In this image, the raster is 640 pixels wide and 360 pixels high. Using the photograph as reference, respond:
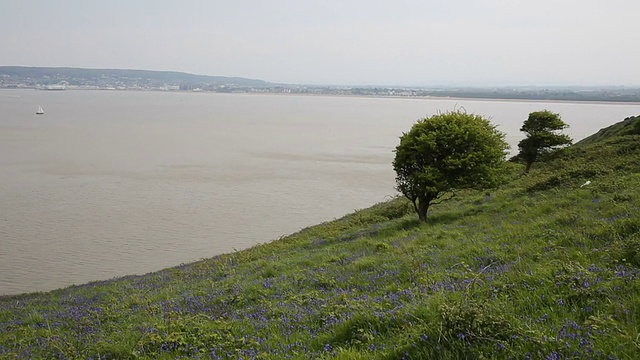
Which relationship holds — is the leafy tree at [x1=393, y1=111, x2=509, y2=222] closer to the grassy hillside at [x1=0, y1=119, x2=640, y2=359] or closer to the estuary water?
the grassy hillside at [x1=0, y1=119, x2=640, y2=359]

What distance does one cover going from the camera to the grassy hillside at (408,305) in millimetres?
4152

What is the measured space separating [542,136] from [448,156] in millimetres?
15164

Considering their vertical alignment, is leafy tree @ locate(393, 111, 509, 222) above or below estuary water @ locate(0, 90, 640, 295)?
above

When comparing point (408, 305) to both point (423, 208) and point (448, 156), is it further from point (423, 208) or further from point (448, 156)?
point (423, 208)

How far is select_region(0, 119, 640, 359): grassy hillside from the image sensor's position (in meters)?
4.15

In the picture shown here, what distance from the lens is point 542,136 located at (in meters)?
30.1

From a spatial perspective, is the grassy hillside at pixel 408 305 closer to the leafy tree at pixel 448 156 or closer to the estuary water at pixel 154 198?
the leafy tree at pixel 448 156

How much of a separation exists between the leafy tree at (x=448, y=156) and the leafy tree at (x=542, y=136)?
13132 mm

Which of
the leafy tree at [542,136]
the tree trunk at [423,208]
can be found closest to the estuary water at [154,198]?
the tree trunk at [423,208]

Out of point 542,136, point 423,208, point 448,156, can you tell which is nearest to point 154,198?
point 423,208

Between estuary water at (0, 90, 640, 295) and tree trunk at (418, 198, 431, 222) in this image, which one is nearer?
tree trunk at (418, 198, 431, 222)

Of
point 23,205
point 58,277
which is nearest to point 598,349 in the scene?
point 58,277

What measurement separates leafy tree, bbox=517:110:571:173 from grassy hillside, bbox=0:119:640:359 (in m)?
15.9

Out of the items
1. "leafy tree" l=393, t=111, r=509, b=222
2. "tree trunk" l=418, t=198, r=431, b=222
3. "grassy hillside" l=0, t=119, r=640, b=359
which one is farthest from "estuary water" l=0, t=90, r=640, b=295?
"leafy tree" l=393, t=111, r=509, b=222
